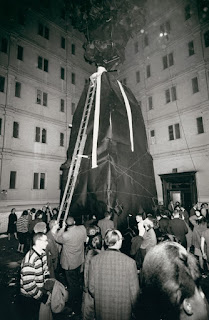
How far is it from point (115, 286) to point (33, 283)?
1.25 metres

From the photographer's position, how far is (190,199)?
1664cm

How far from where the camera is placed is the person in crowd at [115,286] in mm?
2598

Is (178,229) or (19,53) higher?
(19,53)

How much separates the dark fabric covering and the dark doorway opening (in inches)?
345

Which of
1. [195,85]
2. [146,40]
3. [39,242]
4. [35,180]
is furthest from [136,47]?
[39,242]

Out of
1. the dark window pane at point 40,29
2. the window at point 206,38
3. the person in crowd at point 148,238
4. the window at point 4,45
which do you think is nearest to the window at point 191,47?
the window at point 206,38

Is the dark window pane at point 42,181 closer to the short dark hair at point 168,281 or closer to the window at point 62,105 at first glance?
the window at point 62,105

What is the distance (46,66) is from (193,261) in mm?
21593

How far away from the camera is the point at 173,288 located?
57.3 inches

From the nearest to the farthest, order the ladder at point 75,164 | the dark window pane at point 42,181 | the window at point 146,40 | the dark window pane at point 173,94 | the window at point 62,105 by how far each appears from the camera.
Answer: the ladder at point 75,164, the dark window pane at point 42,181, the dark window pane at point 173,94, the window at point 62,105, the window at point 146,40

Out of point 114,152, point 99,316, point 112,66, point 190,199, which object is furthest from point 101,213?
point 190,199

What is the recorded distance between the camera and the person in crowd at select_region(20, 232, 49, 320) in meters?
2.84

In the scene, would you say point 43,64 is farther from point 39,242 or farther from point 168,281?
point 168,281

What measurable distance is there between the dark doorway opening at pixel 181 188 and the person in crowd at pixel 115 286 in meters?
15.1
